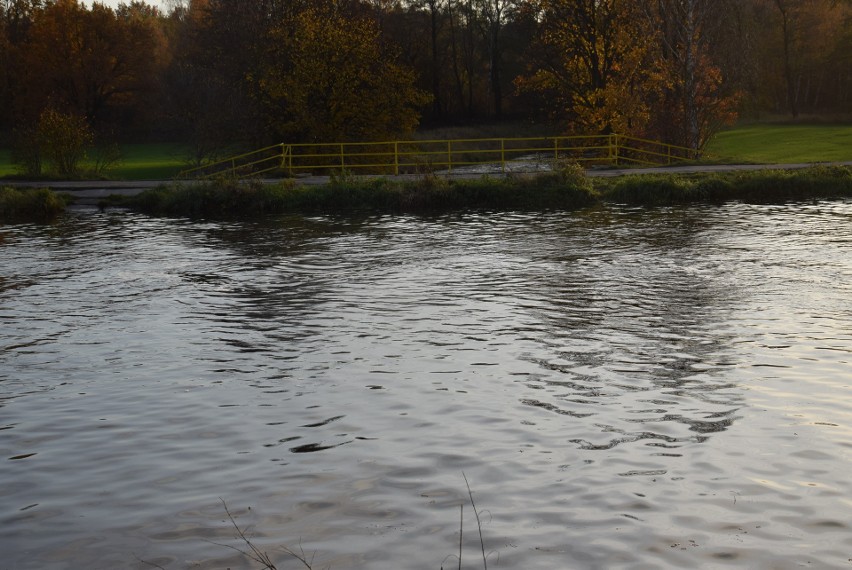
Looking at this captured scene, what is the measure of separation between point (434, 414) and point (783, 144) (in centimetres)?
4874

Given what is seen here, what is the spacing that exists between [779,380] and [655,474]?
342 cm

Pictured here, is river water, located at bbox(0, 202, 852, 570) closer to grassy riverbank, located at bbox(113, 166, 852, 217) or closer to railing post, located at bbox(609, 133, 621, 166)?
grassy riverbank, located at bbox(113, 166, 852, 217)

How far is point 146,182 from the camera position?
3966 centimetres

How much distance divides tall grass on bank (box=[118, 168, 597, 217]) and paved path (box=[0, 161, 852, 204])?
4.91 ft

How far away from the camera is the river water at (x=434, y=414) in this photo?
702 centimetres

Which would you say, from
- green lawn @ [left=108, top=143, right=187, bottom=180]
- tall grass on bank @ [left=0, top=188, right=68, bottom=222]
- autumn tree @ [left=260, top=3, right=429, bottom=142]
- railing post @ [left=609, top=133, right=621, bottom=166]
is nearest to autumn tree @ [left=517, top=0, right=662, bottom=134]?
railing post @ [left=609, top=133, right=621, bottom=166]

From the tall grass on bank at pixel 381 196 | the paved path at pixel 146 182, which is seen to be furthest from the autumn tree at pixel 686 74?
the tall grass on bank at pixel 381 196

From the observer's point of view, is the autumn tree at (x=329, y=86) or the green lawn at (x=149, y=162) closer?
the autumn tree at (x=329, y=86)

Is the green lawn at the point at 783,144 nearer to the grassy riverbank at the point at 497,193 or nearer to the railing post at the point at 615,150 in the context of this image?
the railing post at the point at 615,150

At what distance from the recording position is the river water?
7.02 m

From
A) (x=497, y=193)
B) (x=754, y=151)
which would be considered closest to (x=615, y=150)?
(x=497, y=193)

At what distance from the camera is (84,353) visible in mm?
13164

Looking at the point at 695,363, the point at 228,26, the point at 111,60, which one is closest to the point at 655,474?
the point at 695,363

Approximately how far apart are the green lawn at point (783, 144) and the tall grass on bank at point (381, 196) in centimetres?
1162
